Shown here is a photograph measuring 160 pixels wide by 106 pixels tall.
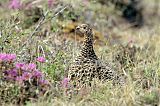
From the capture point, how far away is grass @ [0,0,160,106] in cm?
554

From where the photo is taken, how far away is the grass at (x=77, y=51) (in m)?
5.54

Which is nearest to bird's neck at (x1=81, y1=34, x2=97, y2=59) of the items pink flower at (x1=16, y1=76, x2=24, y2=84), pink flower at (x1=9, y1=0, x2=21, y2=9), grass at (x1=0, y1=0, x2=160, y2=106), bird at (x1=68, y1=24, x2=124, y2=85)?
bird at (x1=68, y1=24, x2=124, y2=85)

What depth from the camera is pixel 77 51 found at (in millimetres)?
7477

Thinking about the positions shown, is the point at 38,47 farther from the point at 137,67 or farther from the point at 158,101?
the point at 158,101

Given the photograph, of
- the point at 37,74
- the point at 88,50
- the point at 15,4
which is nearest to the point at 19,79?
the point at 37,74

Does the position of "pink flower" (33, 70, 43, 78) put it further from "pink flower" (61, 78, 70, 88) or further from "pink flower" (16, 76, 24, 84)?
"pink flower" (61, 78, 70, 88)

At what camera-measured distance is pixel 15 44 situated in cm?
684

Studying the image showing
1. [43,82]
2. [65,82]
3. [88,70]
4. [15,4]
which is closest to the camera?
[43,82]

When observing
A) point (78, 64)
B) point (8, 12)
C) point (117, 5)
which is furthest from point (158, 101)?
point (117, 5)

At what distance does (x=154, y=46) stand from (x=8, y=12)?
252 centimetres

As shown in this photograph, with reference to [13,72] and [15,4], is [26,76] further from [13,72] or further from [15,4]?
[15,4]

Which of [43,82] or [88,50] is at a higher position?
[88,50]


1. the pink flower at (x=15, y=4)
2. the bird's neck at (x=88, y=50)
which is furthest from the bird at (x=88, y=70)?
the pink flower at (x=15, y=4)

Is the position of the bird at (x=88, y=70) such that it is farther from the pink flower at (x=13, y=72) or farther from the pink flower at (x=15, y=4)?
the pink flower at (x=15, y=4)
